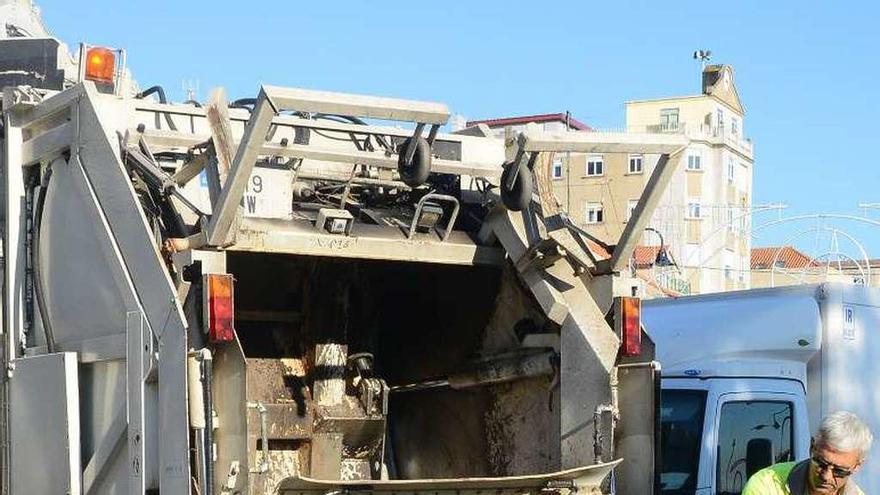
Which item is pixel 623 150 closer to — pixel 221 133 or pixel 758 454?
pixel 221 133

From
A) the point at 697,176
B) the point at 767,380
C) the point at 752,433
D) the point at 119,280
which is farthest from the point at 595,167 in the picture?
the point at 119,280

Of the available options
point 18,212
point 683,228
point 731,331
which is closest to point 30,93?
point 18,212

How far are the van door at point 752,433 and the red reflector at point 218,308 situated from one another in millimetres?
3288

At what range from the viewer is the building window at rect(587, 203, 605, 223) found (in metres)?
59.7

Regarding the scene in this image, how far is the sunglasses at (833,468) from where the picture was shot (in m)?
4.25

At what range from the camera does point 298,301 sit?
7.18 m

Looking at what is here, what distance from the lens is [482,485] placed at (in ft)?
19.4

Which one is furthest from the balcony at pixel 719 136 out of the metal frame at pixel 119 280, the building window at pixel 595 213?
the metal frame at pixel 119 280

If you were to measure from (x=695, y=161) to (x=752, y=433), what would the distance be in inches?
2233

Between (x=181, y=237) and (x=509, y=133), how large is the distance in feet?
4.71

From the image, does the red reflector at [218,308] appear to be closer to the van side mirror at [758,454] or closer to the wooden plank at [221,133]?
the wooden plank at [221,133]

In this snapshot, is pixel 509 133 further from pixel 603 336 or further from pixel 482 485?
pixel 482 485

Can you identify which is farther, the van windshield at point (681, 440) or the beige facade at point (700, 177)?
the beige facade at point (700, 177)

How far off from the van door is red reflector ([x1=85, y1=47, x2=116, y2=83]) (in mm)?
3559
